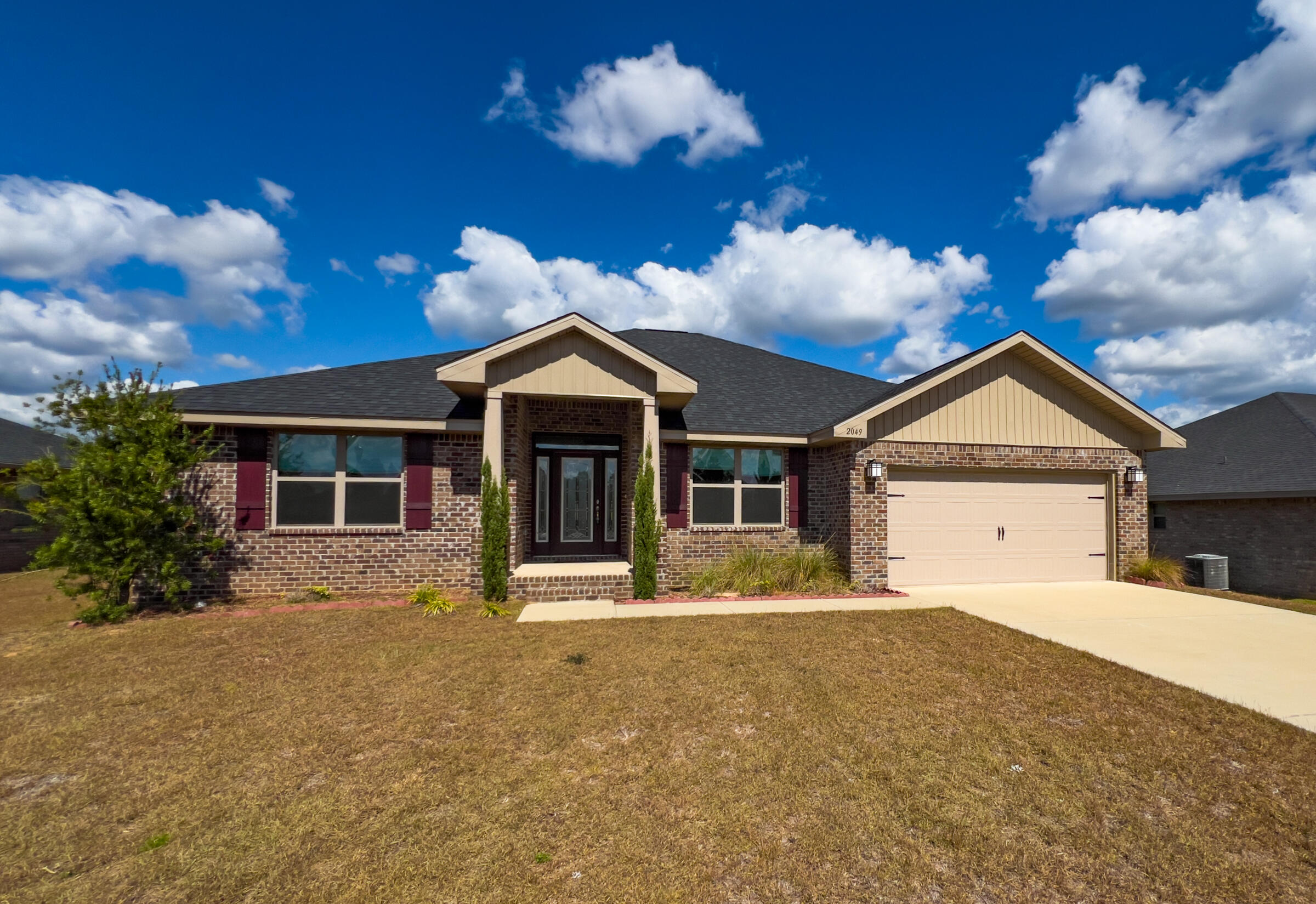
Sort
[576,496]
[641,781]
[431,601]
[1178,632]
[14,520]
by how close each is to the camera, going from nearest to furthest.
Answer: [641,781], [1178,632], [431,601], [576,496], [14,520]

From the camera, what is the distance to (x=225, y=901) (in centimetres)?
262

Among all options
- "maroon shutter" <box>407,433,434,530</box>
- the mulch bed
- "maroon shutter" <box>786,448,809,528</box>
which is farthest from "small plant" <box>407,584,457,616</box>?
"maroon shutter" <box>786,448,809,528</box>

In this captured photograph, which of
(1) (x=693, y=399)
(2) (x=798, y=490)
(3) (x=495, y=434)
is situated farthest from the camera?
(1) (x=693, y=399)

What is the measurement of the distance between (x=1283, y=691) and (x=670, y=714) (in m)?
5.61

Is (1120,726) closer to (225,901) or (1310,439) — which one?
(225,901)

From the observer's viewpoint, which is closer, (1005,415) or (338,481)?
(338,481)

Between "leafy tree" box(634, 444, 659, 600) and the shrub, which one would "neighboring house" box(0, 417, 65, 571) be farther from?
the shrub

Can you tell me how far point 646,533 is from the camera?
9.58 meters

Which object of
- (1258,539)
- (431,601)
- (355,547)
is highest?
(355,547)

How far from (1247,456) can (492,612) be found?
60.1 ft

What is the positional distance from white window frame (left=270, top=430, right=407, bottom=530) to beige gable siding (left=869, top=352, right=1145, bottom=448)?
849 cm

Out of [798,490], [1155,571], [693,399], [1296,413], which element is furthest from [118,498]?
[1296,413]

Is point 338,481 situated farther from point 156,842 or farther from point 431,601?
point 156,842

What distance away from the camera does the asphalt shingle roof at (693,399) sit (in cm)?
952
